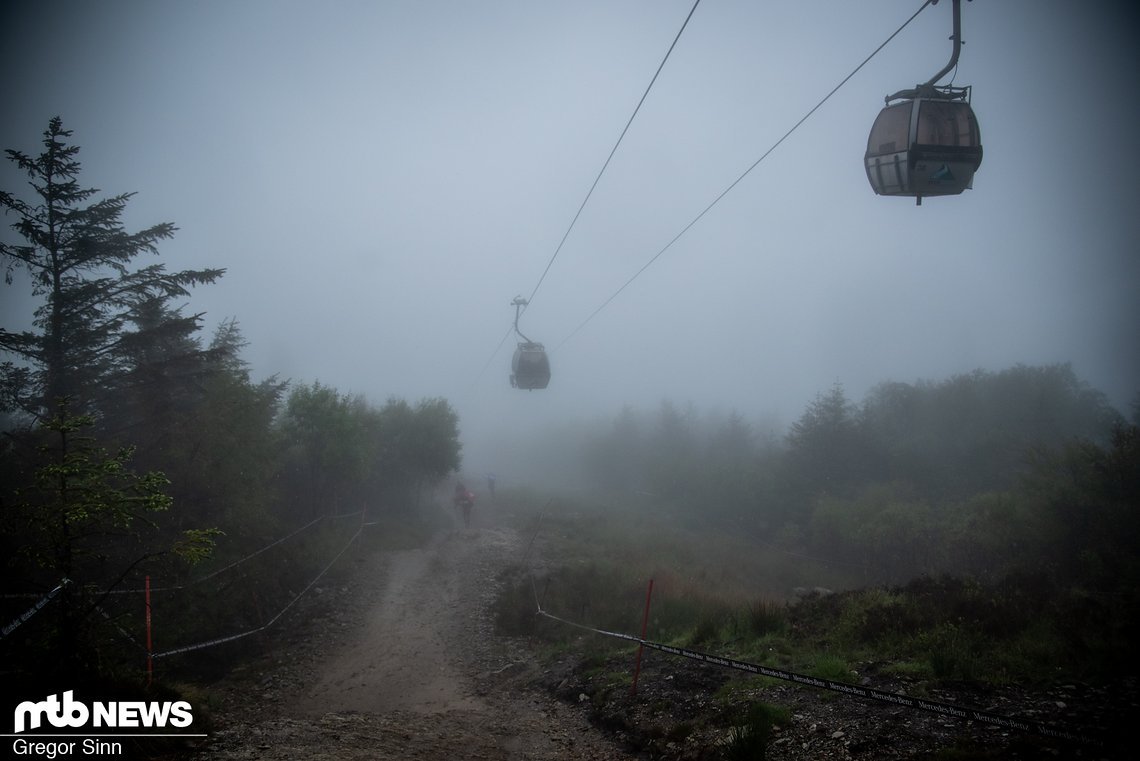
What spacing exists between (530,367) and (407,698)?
1702 cm

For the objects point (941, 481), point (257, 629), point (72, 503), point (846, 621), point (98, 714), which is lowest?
point (257, 629)

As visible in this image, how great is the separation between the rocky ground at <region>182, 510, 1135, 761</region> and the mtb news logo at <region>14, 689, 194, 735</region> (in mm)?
536

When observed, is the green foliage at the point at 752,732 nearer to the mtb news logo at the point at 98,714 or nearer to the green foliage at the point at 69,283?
the mtb news logo at the point at 98,714

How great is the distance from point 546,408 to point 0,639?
414 ft

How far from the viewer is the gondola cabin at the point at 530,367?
24797 millimetres

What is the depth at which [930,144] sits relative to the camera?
26.6 feet

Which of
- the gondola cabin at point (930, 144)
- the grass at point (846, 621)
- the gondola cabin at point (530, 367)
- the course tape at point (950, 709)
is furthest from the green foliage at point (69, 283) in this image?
the gondola cabin at point (930, 144)

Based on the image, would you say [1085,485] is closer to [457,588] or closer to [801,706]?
[801,706]

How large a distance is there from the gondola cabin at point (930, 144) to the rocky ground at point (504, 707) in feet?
24.6

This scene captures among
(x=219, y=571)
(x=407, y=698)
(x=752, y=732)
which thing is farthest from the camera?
(x=219, y=571)

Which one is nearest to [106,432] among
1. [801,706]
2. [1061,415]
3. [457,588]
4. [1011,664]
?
[457,588]

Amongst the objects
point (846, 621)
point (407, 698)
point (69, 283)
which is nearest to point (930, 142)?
point (846, 621)

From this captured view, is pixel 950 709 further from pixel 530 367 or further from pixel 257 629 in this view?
pixel 530 367

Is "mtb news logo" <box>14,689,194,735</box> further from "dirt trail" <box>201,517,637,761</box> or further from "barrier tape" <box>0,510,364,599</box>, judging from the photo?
"barrier tape" <box>0,510,364,599</box>
